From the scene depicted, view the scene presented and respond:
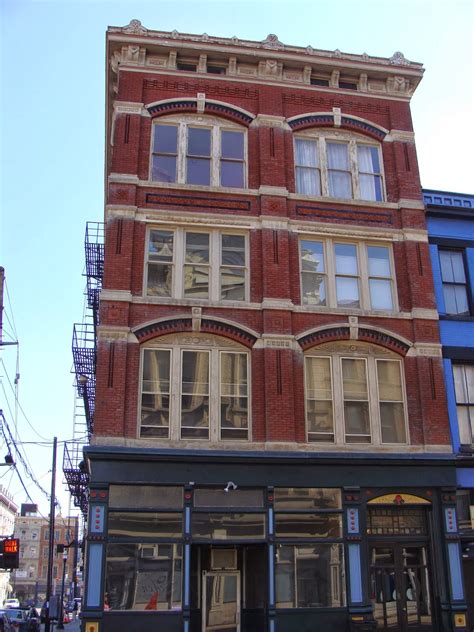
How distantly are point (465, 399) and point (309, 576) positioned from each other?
21.1 feet

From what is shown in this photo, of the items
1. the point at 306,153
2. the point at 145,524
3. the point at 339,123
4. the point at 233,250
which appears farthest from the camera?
the point at 339,123

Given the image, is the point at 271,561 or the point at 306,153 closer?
the point at 271,561

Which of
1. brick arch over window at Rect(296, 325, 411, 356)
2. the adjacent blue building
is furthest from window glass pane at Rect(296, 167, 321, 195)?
brick arch over window at Rect(296, 325, 411, 356)

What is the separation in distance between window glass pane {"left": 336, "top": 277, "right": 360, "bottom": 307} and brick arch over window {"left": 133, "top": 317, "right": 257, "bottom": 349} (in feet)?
9.39

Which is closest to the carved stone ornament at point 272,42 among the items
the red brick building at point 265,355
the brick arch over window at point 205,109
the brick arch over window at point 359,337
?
the red brick building at point 265,355

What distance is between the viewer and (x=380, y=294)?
19922 millimetres

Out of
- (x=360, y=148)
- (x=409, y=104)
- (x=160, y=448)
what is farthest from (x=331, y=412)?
(x=409, y=104)

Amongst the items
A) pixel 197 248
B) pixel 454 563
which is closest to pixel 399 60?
pixel 197 248

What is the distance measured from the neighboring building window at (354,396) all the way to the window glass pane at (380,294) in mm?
1365

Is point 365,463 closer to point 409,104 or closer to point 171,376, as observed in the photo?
point 171,376

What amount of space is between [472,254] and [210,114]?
8.61 m

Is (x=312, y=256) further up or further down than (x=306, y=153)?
further down

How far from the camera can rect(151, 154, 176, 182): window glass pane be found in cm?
1984

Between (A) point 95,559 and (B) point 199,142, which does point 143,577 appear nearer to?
(A) point 95,559
